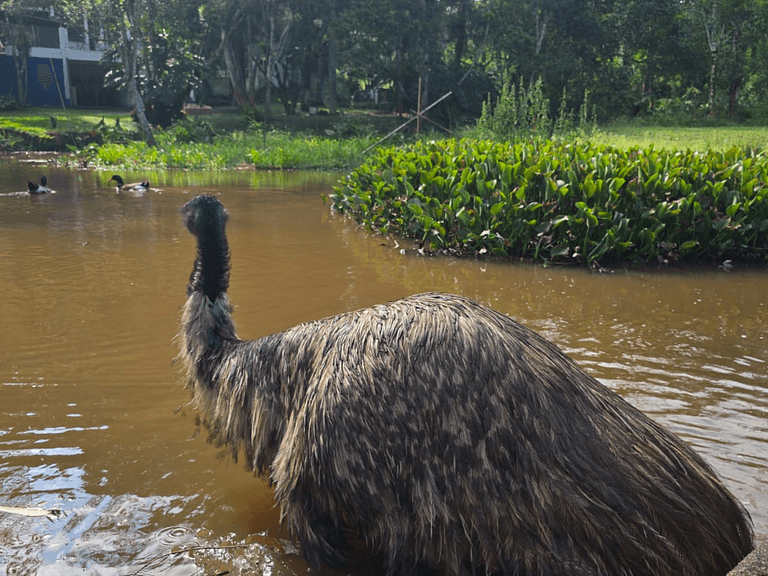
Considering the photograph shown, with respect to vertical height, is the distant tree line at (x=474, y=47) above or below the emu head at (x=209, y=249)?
above

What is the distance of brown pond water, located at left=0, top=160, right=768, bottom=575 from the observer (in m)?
3.38

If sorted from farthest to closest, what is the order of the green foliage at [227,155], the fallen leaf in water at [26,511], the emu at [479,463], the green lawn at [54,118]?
the green lawn at [54,118] → the green foliage at [227,155] → the fallen leaf in water at [26,511] → the emu at [479,463]

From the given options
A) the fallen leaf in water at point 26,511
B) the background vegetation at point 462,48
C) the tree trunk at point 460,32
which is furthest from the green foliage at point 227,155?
the fallen leaf in water at point 26,511

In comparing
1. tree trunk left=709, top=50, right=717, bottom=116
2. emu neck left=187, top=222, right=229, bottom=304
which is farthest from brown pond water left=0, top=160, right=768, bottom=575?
tree trunk left=709, top=50, right=717, bottom=116

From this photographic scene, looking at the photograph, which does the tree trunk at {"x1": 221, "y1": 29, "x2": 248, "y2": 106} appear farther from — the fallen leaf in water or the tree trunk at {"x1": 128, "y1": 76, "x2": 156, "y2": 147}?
the fallen leaf in water

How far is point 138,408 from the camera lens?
15.3 ft

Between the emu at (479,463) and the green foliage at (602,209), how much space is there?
19.8ft

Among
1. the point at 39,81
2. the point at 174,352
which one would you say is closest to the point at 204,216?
the point at 174,352

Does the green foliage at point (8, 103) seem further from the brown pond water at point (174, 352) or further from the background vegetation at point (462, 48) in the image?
the brown pond water at point (174, 352)

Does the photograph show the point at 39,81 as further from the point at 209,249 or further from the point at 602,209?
the point at 209,249

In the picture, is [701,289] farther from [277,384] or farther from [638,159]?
[277,384]

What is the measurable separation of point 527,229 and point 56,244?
6136 millimetres

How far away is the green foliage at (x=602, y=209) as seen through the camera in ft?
28.0

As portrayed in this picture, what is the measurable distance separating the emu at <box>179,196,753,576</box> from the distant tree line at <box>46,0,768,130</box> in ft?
102
